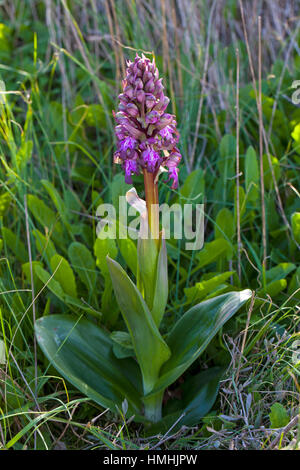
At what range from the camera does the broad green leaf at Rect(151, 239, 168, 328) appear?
1.52 meters

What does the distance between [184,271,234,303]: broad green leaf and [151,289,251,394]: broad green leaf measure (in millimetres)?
135

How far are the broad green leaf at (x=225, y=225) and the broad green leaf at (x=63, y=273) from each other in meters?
0.57

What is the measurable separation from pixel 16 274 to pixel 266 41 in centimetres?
202

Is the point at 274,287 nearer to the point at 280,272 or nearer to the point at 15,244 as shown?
the point at 280,272

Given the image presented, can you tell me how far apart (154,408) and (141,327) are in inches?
12.9

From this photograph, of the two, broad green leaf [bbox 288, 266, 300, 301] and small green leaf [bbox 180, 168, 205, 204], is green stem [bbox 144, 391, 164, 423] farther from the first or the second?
small green leaf [bbox 180, 168, 205, 204]

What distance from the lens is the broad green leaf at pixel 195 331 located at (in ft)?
5.00

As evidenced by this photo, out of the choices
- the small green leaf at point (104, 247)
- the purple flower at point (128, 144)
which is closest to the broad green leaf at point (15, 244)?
the small green leaf at point (104, 247)

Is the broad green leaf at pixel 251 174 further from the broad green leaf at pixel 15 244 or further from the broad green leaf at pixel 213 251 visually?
the broad green leaf at pixel 15 244

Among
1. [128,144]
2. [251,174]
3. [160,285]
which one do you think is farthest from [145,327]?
[251,174]

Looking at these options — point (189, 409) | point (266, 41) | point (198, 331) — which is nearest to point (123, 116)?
point (198, 331)

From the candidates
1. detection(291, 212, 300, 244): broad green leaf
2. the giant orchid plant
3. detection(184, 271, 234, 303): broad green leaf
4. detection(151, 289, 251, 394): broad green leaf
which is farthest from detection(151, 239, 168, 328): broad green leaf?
detection(291, 212, 300, 244): broad green leaf

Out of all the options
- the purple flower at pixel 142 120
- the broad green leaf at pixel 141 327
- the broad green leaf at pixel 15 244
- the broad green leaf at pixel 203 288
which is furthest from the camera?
the broad green leaf at pixel 15 244
